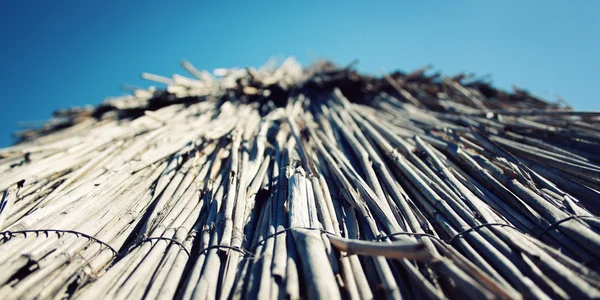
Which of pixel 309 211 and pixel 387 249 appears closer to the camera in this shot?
pixel 387 249

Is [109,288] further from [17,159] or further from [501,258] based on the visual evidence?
[17,159]

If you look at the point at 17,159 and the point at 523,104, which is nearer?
the point at 17,159

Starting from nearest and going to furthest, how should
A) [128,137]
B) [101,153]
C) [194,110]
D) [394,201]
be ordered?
[394,201], [101,153], [128,137], [194,110]

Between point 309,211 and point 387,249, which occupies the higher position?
point 309,211

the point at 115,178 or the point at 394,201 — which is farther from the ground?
the point at 115,178

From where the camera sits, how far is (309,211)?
3.88ft

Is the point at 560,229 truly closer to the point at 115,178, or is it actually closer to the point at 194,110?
the point at 115,178

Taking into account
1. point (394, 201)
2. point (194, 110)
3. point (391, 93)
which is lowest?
point (394, 201)

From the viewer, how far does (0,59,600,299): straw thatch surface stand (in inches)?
34.3

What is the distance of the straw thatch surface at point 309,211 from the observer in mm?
870

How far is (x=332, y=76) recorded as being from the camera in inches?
133

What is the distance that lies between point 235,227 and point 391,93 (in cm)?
285

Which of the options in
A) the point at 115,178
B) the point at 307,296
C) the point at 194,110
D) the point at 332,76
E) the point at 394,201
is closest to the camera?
the point at 307,296

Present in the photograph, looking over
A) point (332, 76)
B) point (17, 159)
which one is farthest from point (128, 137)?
point (332, 76)
